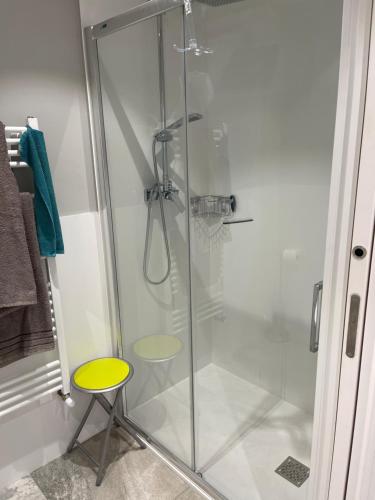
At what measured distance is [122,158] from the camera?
1937 millimetres

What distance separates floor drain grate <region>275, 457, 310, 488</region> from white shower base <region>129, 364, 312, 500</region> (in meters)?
0.02

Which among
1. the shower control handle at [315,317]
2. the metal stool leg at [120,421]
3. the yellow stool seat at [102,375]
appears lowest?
the metal stool leg at [120,421]

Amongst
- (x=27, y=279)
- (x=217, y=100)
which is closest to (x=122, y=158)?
(x=217, y=100)

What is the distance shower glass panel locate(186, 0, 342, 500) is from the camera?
1.76m

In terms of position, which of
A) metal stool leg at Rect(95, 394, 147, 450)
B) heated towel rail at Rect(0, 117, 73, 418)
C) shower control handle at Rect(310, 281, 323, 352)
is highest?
shower control handle at Rect(310, 281, 323, 352)

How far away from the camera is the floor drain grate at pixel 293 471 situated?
70.6 inches

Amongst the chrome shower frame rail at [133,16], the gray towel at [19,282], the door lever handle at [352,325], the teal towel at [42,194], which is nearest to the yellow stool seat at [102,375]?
the gray towel at [19,282]

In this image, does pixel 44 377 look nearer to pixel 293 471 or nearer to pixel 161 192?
pixel 161 192

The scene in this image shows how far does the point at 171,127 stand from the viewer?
179cm

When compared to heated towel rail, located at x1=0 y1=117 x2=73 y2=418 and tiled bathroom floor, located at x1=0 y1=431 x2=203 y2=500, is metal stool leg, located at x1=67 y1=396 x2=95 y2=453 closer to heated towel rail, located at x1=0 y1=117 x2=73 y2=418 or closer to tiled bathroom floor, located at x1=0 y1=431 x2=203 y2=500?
tiled bathroom floor, located at x1=0 y1=431 x2=203 y2=500

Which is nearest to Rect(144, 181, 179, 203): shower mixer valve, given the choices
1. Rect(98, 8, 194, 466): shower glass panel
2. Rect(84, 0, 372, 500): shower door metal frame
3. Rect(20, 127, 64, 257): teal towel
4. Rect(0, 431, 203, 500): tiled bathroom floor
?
Rect(98, 8, 194, 466): shower glass panel

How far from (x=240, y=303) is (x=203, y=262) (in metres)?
0.47

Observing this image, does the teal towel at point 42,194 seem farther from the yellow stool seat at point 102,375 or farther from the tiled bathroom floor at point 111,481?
the tiled bathroom floor at point 111,481

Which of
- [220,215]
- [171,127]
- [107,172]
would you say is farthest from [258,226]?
[107,172]
